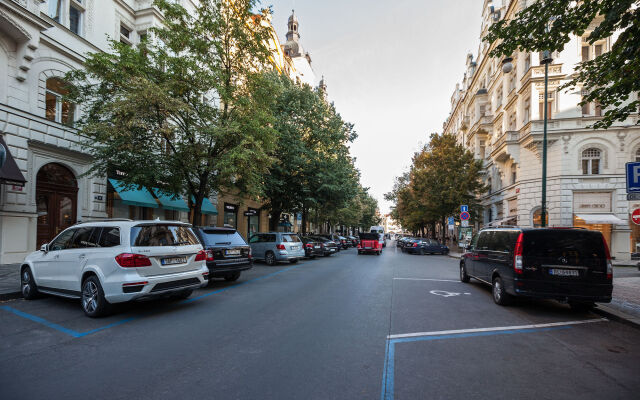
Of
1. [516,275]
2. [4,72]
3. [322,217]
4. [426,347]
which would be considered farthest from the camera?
[322,217]

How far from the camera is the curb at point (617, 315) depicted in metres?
6.06

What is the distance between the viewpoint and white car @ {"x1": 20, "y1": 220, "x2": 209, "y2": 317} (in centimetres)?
598

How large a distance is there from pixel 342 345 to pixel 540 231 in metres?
5.11

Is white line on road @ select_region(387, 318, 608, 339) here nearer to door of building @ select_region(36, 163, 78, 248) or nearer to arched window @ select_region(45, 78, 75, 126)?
door of building @ select_region(36, 163, 78, 248)

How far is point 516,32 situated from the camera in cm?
759

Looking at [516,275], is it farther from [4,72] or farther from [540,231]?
[4,72]

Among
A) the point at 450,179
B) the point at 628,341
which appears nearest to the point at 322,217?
the point at 450,179

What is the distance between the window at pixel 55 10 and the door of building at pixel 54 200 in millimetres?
6109

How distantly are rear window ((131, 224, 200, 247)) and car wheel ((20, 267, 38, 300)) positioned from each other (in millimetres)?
3251

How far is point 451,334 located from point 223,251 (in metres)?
6.72

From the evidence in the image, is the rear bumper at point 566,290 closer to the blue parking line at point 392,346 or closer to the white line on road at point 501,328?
the white line on road at point 501,328

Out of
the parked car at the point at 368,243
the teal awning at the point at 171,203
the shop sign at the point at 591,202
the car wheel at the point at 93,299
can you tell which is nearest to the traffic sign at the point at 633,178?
the car wheel at the point at 93,299

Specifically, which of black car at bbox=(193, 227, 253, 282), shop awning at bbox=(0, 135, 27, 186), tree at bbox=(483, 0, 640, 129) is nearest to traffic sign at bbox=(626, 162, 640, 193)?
tree at bbox=(483, 0, 640, 129)

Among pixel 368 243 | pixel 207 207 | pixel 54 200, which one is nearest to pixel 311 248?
pixel 368 243
